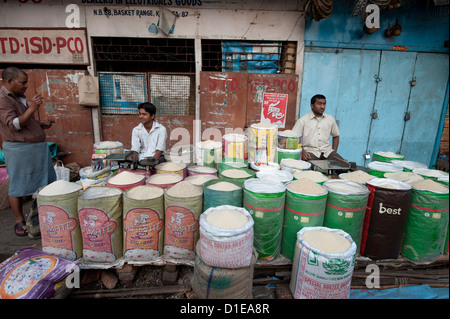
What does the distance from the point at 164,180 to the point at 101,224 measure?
669 mm

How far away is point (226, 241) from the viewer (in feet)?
5.20

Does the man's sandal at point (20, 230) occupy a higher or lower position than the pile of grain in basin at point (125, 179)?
lower

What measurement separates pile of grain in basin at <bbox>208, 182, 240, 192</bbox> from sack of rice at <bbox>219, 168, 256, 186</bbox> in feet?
0.41

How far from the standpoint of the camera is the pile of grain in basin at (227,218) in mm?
1682

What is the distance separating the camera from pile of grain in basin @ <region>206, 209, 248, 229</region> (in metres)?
1.68

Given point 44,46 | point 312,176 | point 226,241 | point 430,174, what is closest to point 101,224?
point 226,241

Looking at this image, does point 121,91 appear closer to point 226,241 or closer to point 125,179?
point 125,179

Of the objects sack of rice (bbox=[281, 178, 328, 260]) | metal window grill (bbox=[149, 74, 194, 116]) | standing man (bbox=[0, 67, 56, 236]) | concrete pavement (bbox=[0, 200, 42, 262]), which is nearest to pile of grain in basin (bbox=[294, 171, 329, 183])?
sack of rice (bbox=[281, 178, 328, 260])

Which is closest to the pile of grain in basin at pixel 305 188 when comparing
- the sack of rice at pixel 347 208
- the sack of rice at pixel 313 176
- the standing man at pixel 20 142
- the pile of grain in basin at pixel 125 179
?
the sack of rice at pixel 347 208

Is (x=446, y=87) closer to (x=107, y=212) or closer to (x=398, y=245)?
(x=398, y=245)

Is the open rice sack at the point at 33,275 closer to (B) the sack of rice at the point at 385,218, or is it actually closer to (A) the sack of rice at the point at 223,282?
(A) the sack of rice at the point at 223,282

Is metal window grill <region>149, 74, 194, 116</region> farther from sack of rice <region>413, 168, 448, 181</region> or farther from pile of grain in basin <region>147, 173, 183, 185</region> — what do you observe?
sack of rice <region>413, 168, 448, 181</region>

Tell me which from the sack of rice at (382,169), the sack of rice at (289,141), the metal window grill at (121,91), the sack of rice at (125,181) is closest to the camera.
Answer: the sack of rice at (125,181)

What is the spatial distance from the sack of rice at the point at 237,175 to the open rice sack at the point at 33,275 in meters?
1.44
